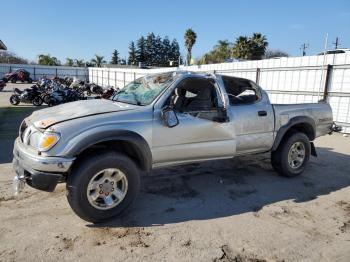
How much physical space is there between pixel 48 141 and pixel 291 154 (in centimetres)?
434

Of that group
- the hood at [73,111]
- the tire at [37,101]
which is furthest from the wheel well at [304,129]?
the tire at [37,101]

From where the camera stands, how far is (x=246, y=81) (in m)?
6.04

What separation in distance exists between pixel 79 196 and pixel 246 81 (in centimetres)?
366

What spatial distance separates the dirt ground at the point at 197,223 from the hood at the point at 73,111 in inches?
47.3

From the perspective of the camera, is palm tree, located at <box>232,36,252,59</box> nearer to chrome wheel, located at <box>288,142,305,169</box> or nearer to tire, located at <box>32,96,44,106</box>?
tire, located at <box>32,96,44,106</box>

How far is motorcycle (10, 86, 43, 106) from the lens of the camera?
1798 centimetres

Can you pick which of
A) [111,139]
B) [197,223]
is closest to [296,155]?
[197,223]

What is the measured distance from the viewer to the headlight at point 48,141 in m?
3.70

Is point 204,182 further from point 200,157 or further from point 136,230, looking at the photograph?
point 136,230

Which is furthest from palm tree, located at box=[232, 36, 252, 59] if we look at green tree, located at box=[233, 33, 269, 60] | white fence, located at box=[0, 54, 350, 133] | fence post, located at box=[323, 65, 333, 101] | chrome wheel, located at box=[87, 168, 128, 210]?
chrome wheel, located at box=[87, 168, 128, 210]

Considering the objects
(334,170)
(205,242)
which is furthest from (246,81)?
(205,242)

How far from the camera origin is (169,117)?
4.43 m

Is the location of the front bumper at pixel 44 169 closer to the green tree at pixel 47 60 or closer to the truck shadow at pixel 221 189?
the truck shadow at pixel 221 189

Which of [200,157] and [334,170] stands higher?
[200,157]
